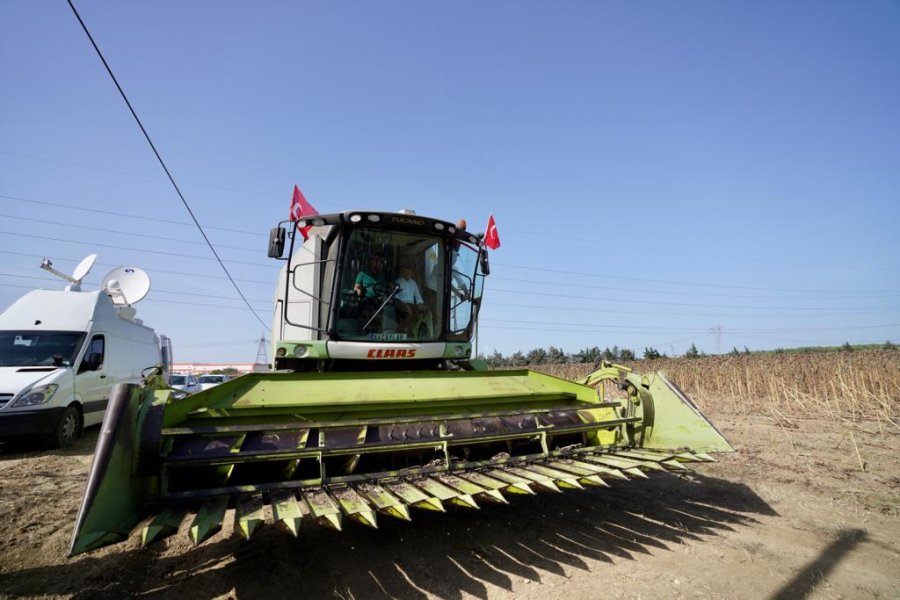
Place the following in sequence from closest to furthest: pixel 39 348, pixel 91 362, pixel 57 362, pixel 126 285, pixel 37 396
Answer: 1. pixel 37 396
2. pixel 57 362
3. pixel 39 348
4. pixel 91 362
5. pixel 126 285

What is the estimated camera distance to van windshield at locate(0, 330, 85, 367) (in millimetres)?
7793

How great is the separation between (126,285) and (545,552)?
1203 cm

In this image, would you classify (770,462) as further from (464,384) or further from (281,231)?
(281,231)

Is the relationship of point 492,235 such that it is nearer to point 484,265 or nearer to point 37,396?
point 484,265

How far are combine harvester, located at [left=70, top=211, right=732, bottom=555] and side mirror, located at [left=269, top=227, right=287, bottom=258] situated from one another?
2cm

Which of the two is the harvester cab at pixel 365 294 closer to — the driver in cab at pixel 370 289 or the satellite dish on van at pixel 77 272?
the driver in cab at pixel 370 289

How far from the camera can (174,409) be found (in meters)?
3.25

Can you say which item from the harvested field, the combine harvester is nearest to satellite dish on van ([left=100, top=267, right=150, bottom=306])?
the harvested field

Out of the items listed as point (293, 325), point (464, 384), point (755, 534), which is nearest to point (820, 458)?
point (755, 534)

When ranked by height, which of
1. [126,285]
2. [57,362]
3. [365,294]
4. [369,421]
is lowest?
[369,421]

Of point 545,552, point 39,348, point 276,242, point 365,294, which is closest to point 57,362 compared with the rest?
point 39,348

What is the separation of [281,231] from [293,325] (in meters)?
0.95

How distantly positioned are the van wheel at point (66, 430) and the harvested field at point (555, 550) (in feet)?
6.04

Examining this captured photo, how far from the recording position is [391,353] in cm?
493
